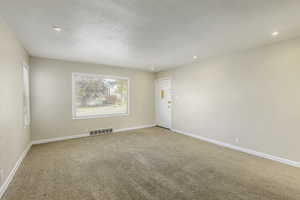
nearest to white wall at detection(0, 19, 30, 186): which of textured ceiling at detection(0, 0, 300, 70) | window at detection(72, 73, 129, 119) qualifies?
textured ceiling at detection(0, 0, 300, 70)

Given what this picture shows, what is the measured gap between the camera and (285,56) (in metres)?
2.86

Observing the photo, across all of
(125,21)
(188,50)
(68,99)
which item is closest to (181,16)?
(125,21)

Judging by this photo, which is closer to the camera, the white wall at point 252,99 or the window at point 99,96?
the white wall at point 252,99

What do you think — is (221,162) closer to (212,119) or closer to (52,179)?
(212,119)

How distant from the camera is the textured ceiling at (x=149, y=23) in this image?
5.87 ft

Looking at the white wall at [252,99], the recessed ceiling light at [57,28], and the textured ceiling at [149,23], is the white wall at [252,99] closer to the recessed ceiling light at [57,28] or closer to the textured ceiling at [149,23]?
the textured ceiling at [149,23]

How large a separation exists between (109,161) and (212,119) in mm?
3082

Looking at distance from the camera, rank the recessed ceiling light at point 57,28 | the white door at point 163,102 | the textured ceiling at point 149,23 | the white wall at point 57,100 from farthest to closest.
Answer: the white door at point 163,102
the white wall at point 57,100
the recessed ceiling light at point 57,28
the textured ceiling at point 149,23

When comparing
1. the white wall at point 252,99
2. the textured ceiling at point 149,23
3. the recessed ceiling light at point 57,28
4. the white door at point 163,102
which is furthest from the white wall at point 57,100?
the white wall at point 252,99

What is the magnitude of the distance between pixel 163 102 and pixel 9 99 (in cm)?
480

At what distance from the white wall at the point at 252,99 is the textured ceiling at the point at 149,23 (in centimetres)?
43

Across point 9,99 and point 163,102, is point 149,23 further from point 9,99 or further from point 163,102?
point 163,102

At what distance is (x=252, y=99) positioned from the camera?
10.9ft

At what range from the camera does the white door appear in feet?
19.1
